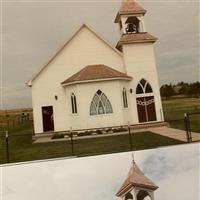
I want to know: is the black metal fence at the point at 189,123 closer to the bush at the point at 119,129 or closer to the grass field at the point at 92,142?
the grass field at the point at 92,142

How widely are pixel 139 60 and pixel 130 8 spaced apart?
0.46 m

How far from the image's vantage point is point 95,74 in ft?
9.42

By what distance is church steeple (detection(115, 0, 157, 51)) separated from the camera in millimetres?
2916

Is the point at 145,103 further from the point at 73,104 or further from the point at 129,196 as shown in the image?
the point at 129,196

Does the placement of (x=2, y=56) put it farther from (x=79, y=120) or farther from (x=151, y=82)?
(x=151, y=82)

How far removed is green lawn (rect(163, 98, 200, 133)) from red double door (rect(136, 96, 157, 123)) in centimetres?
11

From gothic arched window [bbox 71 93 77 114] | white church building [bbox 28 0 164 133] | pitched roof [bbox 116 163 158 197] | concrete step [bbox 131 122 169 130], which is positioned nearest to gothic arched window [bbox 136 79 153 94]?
white church building [bbox 28 0 164 133]

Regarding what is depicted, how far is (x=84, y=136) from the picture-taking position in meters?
2.86

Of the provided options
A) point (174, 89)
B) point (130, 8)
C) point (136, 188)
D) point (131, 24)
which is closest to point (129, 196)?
point (136, 188)

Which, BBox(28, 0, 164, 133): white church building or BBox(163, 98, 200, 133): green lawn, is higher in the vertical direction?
BBox(28, 0, 164, 133): white church building

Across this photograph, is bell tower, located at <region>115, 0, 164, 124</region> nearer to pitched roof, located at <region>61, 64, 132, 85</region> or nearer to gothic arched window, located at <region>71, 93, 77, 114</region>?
pitched roof, located at <region>61, 64, 132, 85</region>

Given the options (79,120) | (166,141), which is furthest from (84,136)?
(166,141)

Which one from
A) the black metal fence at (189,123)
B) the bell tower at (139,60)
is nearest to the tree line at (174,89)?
the bell tower at (139,60)

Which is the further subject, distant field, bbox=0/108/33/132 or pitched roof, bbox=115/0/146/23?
pitched roof, bbox=115/0/146/23
